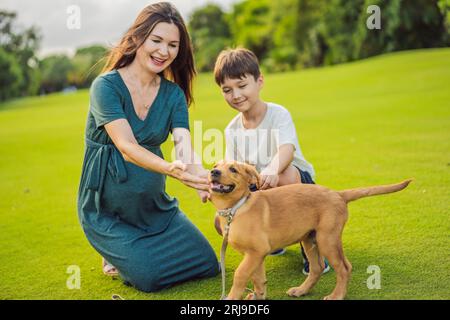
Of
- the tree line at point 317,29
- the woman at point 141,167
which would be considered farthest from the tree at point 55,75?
the woman at point 141,167

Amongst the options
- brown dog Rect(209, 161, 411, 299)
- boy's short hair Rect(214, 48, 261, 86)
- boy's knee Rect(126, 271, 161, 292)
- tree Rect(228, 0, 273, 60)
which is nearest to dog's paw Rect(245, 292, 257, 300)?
brown dog Rect(209, 161, 411, 299)

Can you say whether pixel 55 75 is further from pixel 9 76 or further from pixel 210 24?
pixel 9 76

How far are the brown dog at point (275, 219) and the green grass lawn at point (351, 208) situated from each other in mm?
358

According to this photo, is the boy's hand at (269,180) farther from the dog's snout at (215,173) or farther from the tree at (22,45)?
the tree at (22,45)

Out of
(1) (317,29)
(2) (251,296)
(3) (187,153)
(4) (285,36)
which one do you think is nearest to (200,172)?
(3) (187,153)

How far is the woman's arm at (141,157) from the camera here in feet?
11.4

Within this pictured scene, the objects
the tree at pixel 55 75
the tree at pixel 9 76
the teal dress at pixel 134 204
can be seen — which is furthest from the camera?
the tree at pixel 55 75

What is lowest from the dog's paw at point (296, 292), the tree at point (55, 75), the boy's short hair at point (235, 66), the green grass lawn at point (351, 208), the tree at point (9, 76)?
the tree at point (55, 75)

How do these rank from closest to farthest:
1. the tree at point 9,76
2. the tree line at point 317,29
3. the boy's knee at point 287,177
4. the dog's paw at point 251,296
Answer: the dog's paw at point 251,296 → the boy's knee at point 287,177 → the tree line at point 317,29 → the tree at point 9,76

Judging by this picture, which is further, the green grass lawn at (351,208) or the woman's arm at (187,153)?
the woman's arm at (187,153)

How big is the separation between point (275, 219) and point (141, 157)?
40.9 inches

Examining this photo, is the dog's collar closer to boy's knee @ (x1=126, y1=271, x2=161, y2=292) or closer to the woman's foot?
Result: boy's knee @ (x1=126, y1=271, x2=161, y2=292)

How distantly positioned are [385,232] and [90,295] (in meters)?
2.67

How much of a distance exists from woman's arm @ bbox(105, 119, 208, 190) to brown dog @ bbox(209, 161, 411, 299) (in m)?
0.15
